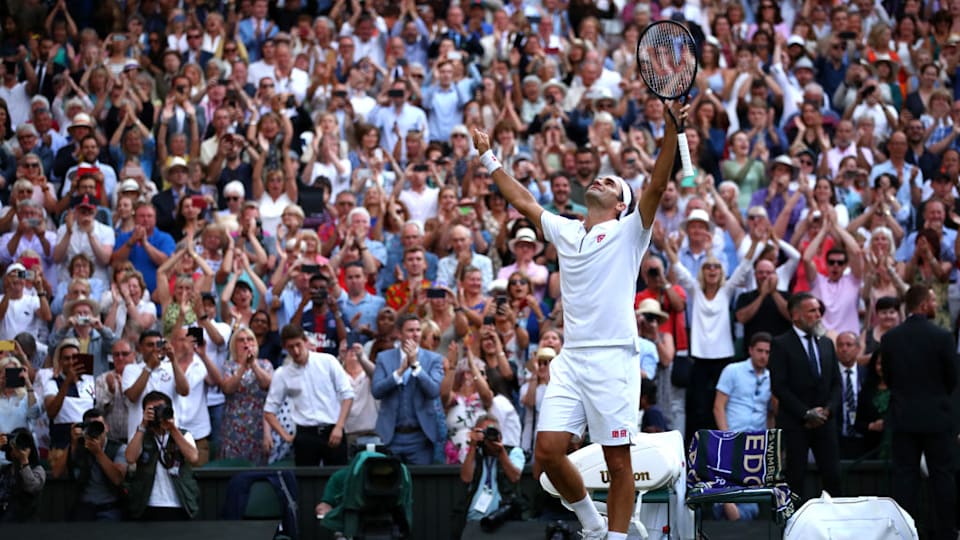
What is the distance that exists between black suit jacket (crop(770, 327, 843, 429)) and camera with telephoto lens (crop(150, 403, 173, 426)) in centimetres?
485

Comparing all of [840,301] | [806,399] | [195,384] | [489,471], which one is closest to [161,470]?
[195,384]

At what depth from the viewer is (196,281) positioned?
14.0 metres

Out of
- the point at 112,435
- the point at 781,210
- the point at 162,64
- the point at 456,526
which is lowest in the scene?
the point at 456,526

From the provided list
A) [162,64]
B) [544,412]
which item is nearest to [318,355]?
[544,412]

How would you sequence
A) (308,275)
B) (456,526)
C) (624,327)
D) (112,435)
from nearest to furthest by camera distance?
(624,327) < (456,526) < (112,435) < (308,275)

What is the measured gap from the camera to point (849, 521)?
28.4ft

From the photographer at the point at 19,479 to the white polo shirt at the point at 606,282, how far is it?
549 centimetres

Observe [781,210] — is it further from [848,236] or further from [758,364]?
[758,364]

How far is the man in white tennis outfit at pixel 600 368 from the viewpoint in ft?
25.4

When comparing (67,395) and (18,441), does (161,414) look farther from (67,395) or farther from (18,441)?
(67,395)

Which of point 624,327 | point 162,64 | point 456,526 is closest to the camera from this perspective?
point 624,327

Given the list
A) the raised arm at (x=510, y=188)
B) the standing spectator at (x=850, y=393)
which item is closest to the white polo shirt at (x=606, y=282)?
the raised arm at (x=510, y=188)

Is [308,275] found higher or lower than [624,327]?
higher

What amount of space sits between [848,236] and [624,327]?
22.4ft
